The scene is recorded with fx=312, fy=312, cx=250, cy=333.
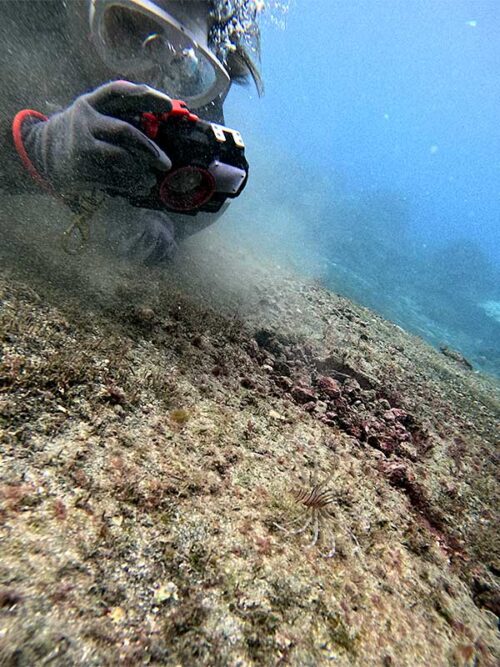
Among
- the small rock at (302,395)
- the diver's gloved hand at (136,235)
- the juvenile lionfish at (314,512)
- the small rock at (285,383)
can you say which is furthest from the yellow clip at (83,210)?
the juvenile lionfish at (314,512)

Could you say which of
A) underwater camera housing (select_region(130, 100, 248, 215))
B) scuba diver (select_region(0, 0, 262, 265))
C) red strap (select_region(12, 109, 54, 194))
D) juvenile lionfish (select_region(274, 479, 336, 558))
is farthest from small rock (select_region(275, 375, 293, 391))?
red strap (select_region(12, 109, 54, 194))

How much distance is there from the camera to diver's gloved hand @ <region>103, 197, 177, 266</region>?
404 centimetres

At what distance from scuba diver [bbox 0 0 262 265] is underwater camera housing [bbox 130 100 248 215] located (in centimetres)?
6

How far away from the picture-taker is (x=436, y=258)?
42031 mm

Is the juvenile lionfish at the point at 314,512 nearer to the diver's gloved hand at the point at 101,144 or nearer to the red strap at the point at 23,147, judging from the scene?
the diver's gloved hand at the point at 101,144

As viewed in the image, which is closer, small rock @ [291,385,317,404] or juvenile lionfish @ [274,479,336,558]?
juvenile lionfish @ [274,479,336,558]

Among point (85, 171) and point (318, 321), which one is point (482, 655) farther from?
point (85, 171)

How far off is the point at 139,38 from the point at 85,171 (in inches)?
86.3

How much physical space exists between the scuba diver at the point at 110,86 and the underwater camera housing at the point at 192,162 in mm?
60

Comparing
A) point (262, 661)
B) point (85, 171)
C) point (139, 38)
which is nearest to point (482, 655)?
point (262, 661)

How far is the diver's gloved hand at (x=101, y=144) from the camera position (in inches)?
105

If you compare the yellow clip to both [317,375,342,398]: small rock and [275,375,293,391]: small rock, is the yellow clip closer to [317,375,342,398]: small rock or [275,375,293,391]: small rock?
[275,375,293,391]: small rock

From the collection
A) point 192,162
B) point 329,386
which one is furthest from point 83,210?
point 329,386

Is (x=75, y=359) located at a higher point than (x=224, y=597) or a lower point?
higher
